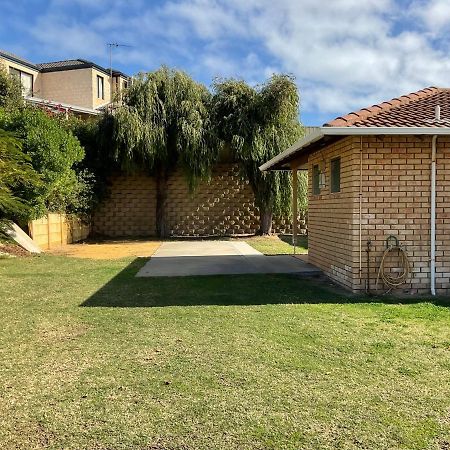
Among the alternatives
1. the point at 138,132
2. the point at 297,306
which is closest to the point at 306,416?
the point at 297,306

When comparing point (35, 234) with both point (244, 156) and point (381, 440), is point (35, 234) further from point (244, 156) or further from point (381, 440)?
point (381, 440)

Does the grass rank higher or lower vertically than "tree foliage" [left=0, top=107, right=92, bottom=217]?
lower

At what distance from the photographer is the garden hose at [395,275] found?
6801 mm

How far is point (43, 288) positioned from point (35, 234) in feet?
20.3

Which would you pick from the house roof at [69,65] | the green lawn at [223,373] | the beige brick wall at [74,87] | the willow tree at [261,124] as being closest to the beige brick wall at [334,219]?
the green lawn at [223,373]

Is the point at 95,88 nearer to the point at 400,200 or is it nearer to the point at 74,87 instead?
the point at 74,87

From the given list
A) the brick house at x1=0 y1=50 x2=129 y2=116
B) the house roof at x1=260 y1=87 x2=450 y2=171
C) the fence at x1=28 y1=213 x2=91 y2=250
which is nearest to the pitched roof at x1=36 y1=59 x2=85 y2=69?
the brick house at x1=0 y1=50 x2=129 y2=116

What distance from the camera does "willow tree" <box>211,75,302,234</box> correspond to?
1653 cm

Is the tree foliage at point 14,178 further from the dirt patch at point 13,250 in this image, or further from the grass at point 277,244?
the grass at point 277,244

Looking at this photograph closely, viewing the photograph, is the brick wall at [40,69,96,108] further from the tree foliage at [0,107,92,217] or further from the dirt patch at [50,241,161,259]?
the tree foliage at [0,107,92,217]

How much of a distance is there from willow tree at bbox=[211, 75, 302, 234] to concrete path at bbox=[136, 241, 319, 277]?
4090 millimetres

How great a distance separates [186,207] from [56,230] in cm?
579

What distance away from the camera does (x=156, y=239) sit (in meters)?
17.9

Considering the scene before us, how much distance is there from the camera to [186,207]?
18812mm
